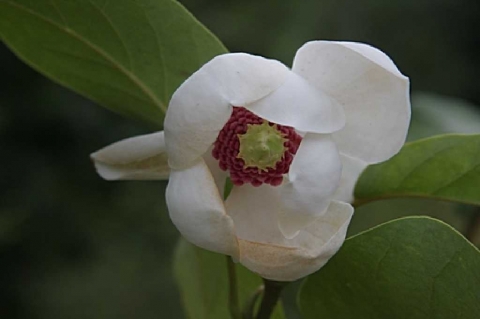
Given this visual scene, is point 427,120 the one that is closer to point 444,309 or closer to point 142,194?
point 142,194

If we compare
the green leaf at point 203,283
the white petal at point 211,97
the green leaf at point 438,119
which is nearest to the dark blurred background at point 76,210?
the green leaf at point 438,119

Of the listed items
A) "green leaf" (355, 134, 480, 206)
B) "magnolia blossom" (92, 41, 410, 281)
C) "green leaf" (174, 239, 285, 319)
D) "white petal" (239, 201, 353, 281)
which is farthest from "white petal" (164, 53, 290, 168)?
"green leaf" (174, 239, 285, 319)

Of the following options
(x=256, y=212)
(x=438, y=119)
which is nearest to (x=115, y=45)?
(x=256, y=212)

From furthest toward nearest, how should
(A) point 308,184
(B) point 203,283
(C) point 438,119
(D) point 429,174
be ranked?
1. (C) point 438,119
2. (B) point 203,283
3. (D) point 429,174
4. (A) point 308,184

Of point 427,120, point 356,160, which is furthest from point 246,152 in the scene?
point 427,120

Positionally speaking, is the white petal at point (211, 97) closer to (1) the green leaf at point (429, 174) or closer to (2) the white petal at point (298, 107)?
(2) the white petal at point (298, 107)

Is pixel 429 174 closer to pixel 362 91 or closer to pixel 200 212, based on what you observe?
pixel 362 91

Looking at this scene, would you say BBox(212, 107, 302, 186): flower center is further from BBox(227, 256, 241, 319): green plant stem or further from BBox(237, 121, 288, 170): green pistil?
BBox(227, 256, 241, 319): green plant stem
